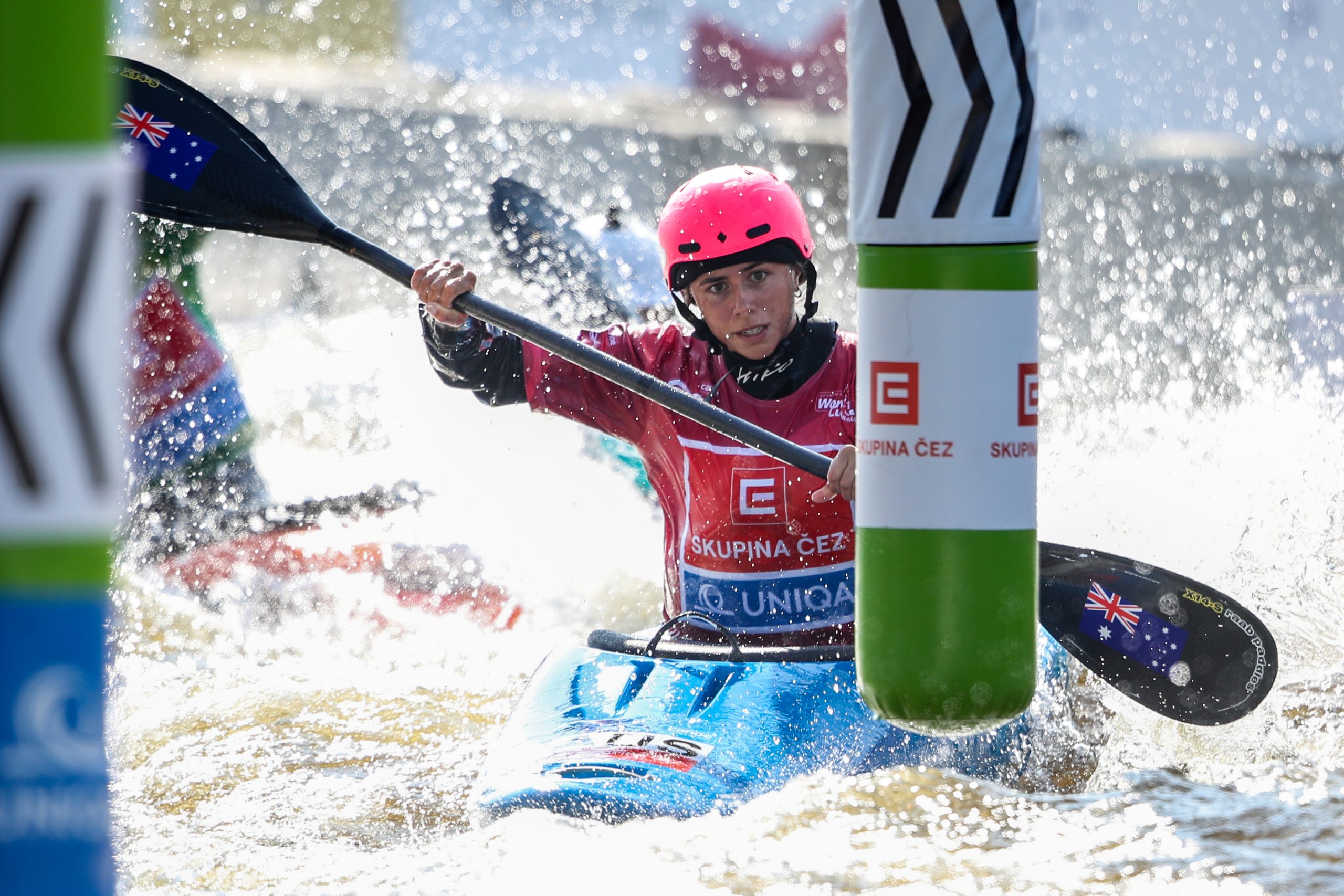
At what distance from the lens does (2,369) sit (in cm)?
86

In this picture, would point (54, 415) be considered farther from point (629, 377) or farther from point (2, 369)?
point (629, 377)

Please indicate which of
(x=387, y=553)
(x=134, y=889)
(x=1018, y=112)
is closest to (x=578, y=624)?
(x=387, y=553)

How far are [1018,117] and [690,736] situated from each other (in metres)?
1.35

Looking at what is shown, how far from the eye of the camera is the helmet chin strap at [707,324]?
3.37 m

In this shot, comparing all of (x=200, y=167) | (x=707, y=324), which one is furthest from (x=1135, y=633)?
(x=200, y=167)

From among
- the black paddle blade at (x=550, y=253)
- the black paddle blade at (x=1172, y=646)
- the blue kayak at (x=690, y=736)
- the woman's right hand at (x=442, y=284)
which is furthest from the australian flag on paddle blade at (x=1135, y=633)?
the black paddle blade at (x=550, y=253)

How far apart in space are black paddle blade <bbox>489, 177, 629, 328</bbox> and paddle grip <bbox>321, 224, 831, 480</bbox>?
6.79ft

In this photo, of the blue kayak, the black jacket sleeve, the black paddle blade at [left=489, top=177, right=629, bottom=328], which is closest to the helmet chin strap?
the black jacket sleeve

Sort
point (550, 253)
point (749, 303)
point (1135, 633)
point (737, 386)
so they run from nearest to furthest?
point (1135, 633)
point (749, 303)
point (737, 386)
point (550, 253)

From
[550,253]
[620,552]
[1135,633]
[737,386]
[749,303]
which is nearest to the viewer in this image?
[1135,633]

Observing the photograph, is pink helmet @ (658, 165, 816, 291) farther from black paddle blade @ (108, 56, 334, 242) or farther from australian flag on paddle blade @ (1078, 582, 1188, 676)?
australian flag on paddle blade @ (1078, 582, 1188, 676)

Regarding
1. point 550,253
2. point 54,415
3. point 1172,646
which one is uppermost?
point 550,253

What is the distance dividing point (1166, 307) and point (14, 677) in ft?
32.3

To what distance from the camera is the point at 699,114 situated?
10.5 m
